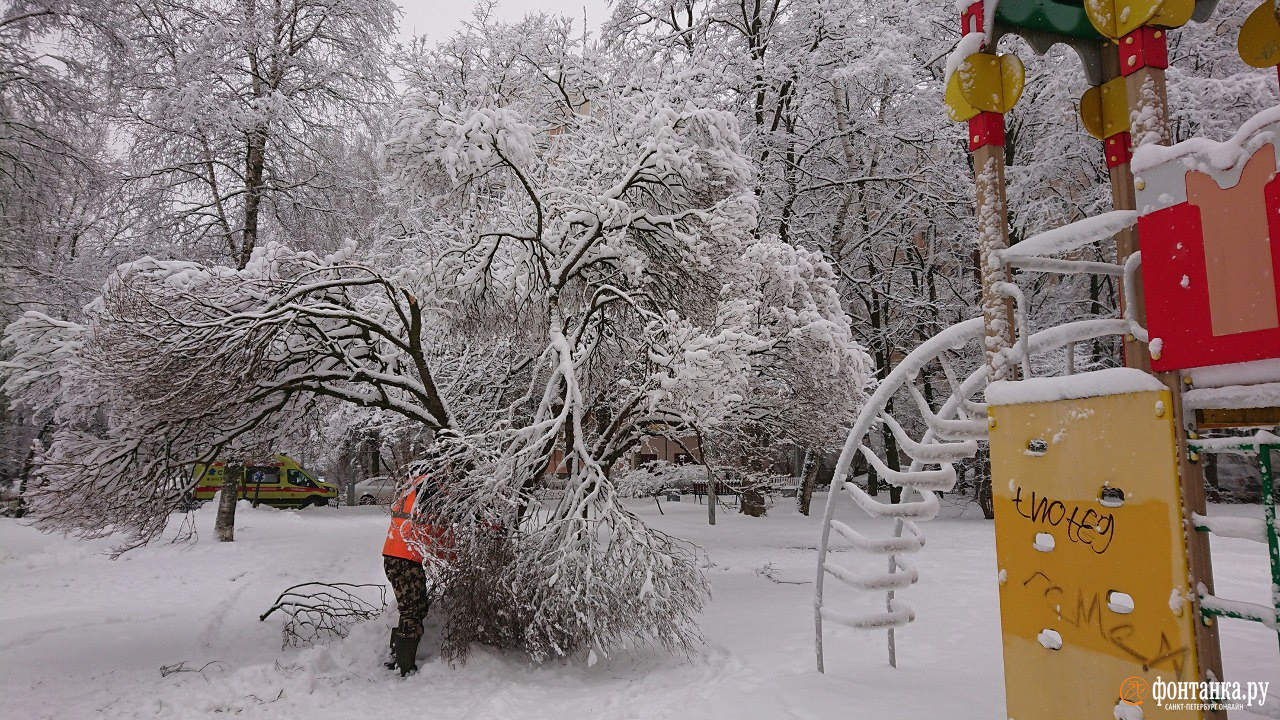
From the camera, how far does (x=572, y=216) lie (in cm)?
777

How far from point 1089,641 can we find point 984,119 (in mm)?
2432

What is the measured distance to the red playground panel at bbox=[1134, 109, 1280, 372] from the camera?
226 cm

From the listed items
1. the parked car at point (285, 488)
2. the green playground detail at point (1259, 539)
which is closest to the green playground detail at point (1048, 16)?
the green playground detail at point (1259, 539)

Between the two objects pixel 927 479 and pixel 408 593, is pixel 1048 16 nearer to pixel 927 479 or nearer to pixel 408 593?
pixel 927 479

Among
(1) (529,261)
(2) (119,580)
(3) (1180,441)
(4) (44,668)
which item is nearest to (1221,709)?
(3) (1180,441)

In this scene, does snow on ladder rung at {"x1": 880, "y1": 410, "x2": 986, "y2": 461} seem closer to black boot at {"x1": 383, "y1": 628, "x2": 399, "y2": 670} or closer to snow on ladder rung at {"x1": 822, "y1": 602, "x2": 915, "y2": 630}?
snow on ladder rung at {"x1": 822, "y1": 602, "x2": 915, "y2": 630}

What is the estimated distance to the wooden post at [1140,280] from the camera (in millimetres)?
2432

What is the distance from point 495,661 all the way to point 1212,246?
6.67 m

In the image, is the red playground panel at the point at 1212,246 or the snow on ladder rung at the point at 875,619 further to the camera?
the snow on ladder rung at the point at 875,619

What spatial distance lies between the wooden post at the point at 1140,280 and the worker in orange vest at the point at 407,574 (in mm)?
6022

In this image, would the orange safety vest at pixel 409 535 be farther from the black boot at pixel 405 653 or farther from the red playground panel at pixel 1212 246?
the red playground panel at pixel 1212 246

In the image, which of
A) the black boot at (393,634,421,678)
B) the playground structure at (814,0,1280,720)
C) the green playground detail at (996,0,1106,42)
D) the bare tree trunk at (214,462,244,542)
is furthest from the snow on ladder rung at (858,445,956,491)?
the bare tree trunk at (214,462,244,542)

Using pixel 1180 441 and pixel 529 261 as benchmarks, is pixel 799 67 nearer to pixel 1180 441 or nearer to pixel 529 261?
pixel 529 261

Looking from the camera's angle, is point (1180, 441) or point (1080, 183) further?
point (1080, 183)
